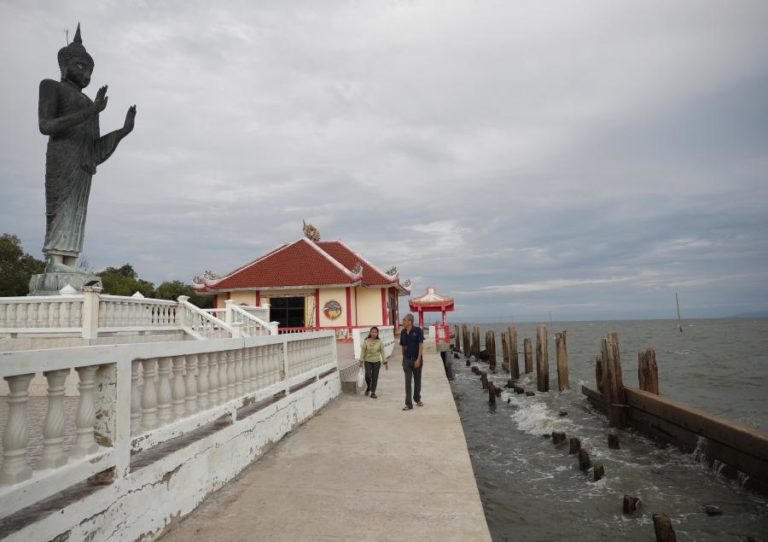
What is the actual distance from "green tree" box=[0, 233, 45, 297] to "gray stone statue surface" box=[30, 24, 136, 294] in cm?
2367

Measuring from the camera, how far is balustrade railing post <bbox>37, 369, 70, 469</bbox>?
8.13 ft

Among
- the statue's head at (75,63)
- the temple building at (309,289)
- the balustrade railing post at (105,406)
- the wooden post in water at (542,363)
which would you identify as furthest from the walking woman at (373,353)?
the temple building at (309,289)

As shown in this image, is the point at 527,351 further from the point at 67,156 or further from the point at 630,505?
the point at 67,156

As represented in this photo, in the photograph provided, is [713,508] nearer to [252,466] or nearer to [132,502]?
[252,466]

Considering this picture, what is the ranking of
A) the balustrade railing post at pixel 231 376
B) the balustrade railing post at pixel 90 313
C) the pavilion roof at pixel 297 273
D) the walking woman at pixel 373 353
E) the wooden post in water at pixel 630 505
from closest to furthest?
the balustrade railing post at pixel 231 376
the wooden post in water at pixel 630 505
the walking woman at pixel 373 353
the balustrade railing post at pixel 90 313
the pavilion roof at pixel 297 273


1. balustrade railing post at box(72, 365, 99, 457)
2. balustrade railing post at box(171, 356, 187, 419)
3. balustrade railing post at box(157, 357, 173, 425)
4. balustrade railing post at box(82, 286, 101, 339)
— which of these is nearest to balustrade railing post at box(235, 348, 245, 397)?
balustrade railing post at box(171, 356, 187, 419)

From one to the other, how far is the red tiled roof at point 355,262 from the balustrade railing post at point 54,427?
21.4 meters

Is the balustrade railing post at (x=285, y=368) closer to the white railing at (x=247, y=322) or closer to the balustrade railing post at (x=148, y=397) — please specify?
the balustrade railing post at (x=148, y=397)

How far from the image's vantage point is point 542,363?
18547mm

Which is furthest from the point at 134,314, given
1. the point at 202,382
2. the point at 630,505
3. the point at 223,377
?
the point at 630,505

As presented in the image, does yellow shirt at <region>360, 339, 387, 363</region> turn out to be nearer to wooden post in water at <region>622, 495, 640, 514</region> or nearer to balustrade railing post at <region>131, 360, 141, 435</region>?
wooden post in water at <region>622, 495, 640, 514</region>

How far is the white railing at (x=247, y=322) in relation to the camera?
12.9 m

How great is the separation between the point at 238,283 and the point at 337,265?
16.5 feet

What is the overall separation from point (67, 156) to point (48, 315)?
614 cm
